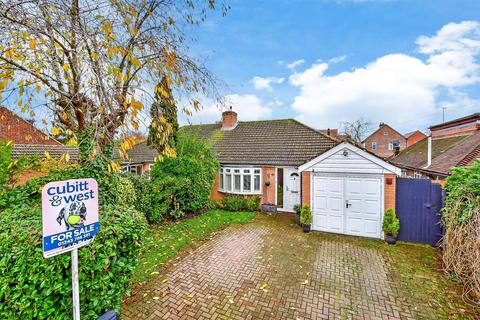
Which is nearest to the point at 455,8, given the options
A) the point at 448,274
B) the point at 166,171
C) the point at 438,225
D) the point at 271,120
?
the point at 438,225

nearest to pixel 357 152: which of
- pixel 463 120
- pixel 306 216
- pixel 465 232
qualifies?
pixel 306 216

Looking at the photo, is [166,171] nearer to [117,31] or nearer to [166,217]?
[166,217]

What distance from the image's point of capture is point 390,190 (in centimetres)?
739

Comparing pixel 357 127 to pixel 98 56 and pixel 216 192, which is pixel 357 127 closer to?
pixel 216 192

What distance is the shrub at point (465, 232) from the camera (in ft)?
14.9

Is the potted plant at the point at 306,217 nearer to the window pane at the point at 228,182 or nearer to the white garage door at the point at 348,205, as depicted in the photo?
the white garage door at the point at 348,205

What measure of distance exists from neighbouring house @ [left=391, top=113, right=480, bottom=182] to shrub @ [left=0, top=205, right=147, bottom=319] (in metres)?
11.6

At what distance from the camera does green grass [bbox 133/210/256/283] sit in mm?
5653

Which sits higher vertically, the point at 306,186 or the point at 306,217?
the point at 306,186

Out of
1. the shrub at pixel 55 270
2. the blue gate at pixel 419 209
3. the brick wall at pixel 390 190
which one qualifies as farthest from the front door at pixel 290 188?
the shrub at pixel 55 270

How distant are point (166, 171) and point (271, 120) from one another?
862 centimetres

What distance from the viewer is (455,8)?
6.95 meters

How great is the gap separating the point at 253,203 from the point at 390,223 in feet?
20.8

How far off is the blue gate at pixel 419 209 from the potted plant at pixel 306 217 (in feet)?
9.90
